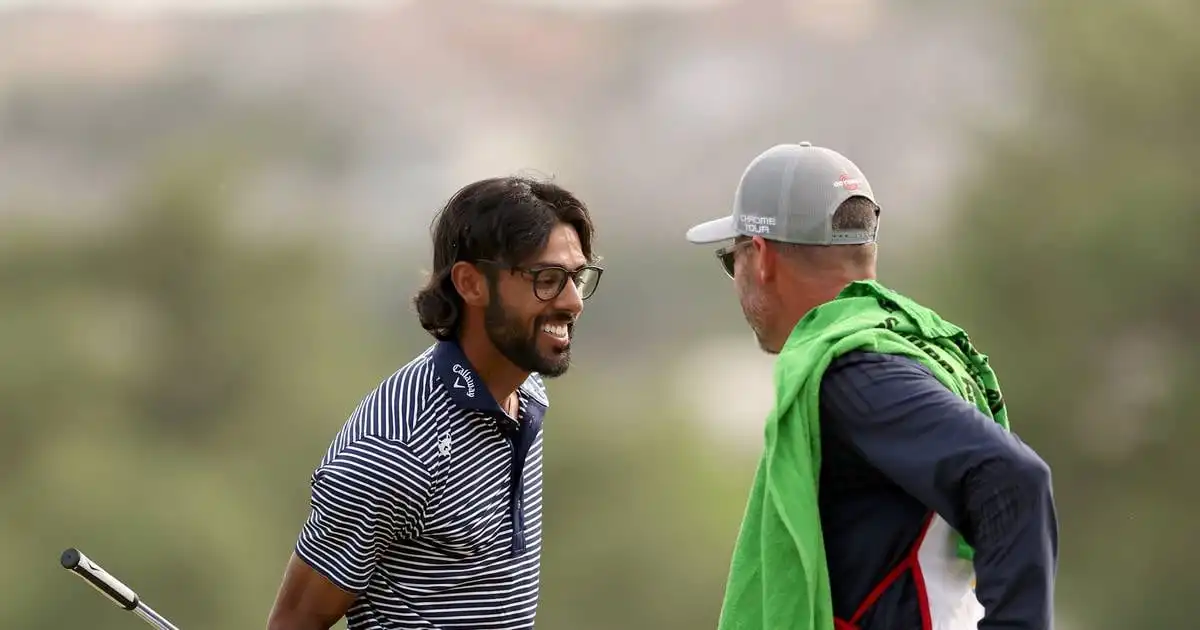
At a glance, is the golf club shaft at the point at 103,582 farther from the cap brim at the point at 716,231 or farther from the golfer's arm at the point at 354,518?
the cap brim at the point at 716,231

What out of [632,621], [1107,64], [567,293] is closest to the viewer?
[567,293]

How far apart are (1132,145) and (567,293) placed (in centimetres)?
543

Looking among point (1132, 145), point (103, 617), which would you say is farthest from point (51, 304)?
point (1132, 145)

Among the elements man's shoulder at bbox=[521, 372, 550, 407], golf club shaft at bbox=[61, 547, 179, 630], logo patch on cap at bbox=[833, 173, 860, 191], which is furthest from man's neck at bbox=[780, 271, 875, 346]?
golf club shaft at bbox=[61, 547, 179, 630]

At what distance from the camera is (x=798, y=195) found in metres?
1.68

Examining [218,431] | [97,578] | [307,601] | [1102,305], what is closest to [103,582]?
[97,578]

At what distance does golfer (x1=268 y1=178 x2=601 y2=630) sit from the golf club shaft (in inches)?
8.6

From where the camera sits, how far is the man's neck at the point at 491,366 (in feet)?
6.87

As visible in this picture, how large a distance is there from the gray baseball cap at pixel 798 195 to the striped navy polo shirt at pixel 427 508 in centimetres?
54

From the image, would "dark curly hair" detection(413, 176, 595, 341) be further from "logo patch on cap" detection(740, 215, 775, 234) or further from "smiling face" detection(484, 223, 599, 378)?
"logo patch on cap" detection(740, 215, 775, 234)

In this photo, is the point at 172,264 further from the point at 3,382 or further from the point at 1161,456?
the point at 1161,456

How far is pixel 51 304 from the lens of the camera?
6715 millimetres

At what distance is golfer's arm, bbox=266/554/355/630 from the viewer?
1.97 meters

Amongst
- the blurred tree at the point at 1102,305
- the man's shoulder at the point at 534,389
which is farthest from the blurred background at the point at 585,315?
the man's shoulder at the point at 534,389
